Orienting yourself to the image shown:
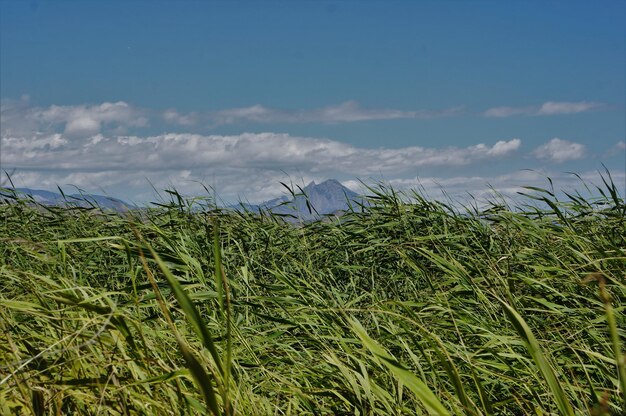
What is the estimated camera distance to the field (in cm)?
252

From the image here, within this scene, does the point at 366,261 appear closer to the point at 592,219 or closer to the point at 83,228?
the point at 592,219

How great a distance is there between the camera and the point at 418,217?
23.6 ft

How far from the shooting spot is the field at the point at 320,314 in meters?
2.52

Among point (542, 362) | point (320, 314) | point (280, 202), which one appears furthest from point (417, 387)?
point (280, 202)

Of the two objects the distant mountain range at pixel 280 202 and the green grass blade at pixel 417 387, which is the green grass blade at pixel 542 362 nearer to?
the green grass blade at pixel 417 387

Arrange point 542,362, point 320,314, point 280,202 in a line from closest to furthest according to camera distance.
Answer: point 542,362 < point 320,314 < point 280,202

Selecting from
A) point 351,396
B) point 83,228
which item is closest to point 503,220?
point 351,396

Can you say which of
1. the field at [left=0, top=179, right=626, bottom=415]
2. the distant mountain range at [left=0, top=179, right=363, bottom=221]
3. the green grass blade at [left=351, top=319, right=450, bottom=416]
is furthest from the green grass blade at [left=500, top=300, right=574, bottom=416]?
the distant mountain range at [left=0, top=179, right=363, bottom=221]

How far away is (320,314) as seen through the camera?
173 inches

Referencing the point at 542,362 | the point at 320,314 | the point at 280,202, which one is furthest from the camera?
the point at 280,202

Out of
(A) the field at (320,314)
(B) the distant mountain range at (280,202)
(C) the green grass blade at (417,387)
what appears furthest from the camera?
(B) the distant mountain range at (280,202)

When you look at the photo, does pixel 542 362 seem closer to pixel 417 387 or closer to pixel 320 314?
pixel 417 387

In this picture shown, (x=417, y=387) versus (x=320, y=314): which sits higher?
(x=417, y=387)

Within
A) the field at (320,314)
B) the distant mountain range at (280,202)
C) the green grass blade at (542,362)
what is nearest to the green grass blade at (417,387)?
the field at (320,314)
